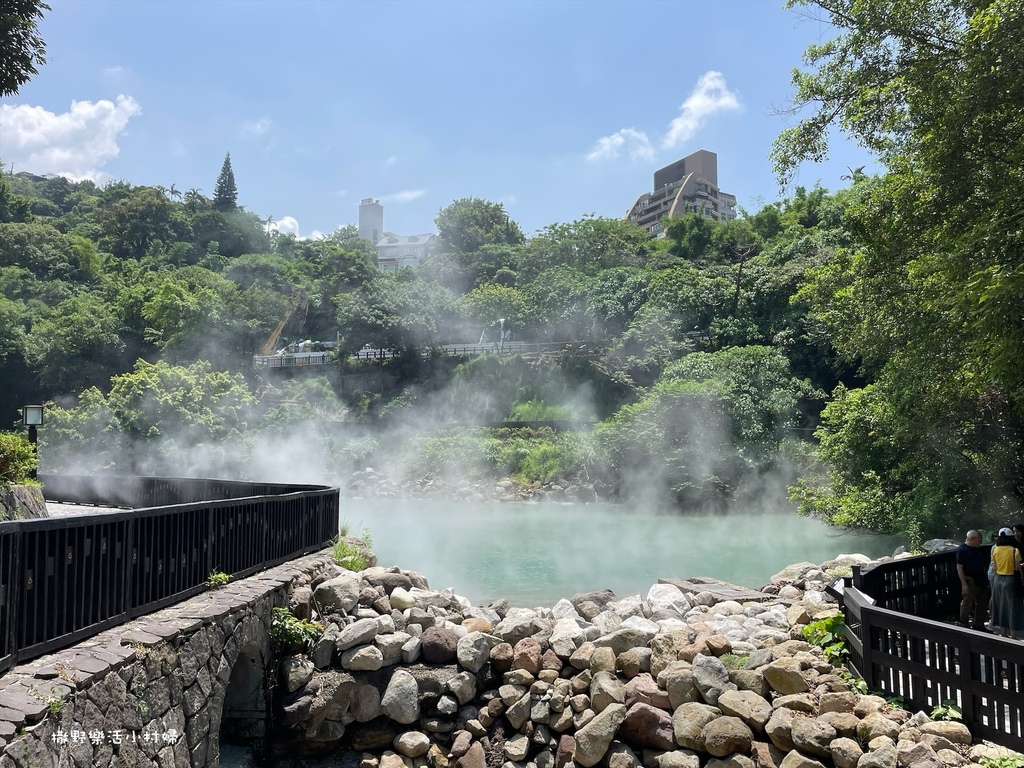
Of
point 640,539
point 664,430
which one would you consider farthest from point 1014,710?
point 664,430

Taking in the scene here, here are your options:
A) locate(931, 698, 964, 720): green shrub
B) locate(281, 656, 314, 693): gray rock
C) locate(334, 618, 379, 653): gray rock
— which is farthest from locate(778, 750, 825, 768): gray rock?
locate(281, 656, 314, 693): gray rock

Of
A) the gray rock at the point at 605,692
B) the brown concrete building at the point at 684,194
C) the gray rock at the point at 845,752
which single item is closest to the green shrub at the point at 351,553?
the gray rock at the point at 605,692

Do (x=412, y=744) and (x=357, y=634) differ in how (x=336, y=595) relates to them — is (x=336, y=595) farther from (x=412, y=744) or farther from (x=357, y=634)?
(x=412, y=744)

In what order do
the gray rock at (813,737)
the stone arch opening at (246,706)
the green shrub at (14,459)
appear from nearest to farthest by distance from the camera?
the gray rock at (813,737) < the stone arch opening at (246,706) < the green shrub at (14,459)

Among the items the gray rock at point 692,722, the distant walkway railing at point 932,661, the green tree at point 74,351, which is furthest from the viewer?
the green tree at point 74,351

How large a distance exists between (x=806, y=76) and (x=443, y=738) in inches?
470

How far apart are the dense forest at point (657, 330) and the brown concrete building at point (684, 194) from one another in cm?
2487

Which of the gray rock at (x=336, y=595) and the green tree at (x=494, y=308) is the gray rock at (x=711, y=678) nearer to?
the gray rock at (x=336, y=595)

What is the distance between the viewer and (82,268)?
239 feet

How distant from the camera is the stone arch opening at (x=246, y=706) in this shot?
326 inches

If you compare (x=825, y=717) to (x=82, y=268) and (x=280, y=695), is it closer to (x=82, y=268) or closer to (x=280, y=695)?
(x=280, y=695)

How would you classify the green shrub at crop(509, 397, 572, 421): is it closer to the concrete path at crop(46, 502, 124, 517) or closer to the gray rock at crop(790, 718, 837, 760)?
the concrete path at crop(46, 502, 124, 517)

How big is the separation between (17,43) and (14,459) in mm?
7329

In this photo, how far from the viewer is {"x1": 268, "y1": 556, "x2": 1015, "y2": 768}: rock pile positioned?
7246 millimetres
